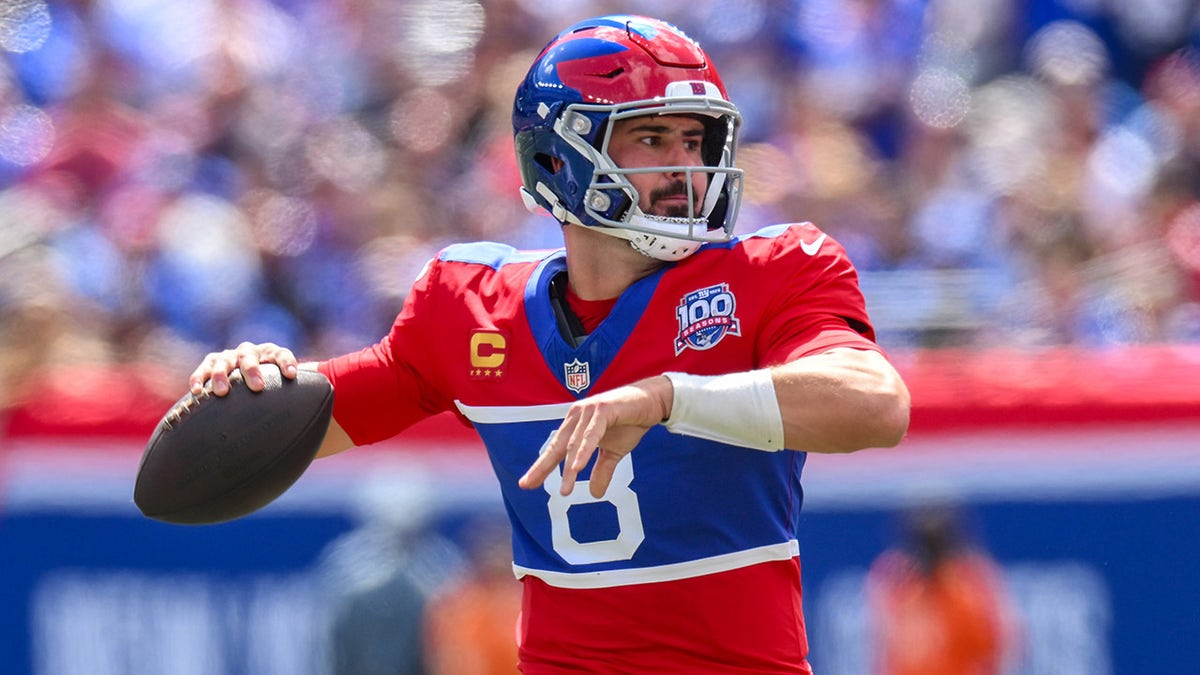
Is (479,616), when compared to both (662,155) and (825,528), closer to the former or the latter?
(825,528)

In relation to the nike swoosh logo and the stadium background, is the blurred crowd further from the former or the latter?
the nike swoosh logo

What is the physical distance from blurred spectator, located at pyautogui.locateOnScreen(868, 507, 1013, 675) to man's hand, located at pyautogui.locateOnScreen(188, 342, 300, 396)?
3.51 meters

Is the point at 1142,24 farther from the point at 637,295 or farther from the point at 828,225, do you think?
the point at 637,295

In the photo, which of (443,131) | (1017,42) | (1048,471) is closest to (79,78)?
(443,131)

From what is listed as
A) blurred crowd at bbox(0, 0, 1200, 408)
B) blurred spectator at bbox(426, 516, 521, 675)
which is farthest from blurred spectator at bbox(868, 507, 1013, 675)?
blurred spectator at bbox(426, 516, 521, 675)

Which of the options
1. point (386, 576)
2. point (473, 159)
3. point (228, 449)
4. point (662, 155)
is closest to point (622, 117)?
point (662, 155)

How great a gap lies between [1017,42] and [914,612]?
11.2 feet

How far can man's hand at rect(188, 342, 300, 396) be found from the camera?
10.6 ft

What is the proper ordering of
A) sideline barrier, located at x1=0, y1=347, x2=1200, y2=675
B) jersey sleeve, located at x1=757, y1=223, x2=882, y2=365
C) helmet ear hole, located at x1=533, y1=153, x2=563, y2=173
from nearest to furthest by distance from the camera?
jersey sleeve, located at x1=757, y1=223, x2=882, y2=365
helmet ear hole, located at x1=533, y1=153, x2=563, y2=173
sideline barrier, located at x1=0, y1=347, x2=1200, y2=675

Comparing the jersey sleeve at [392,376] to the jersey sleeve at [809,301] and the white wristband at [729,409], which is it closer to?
the jersey sleeve at [809,301]

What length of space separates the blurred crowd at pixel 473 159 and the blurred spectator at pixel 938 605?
0.87 metres

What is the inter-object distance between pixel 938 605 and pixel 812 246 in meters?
3.45

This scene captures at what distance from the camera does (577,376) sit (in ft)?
10.5

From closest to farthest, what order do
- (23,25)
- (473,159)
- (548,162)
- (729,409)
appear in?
(729,409), (548,162), (473,159), (23,25)
